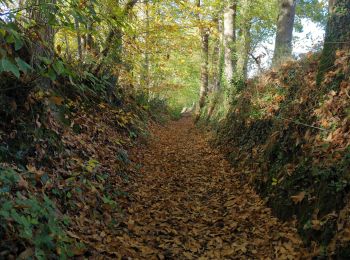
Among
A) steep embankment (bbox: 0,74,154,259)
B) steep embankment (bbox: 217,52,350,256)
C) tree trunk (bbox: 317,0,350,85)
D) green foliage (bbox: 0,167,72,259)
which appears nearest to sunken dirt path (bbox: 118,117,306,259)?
steep embankment (bbox: 217,52,350,256)

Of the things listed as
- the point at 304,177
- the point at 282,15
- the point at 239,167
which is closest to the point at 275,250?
the point at 304,177

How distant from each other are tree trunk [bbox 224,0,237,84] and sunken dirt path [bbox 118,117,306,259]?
6.59 meters

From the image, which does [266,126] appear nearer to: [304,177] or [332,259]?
[304,177]

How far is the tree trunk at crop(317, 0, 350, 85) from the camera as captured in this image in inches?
226

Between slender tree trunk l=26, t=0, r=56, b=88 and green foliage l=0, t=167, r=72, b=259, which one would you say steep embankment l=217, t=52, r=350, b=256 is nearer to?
green foliage l=0, t=167, r=72, b=259

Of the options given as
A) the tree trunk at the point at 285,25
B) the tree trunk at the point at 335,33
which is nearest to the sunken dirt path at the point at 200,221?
the tree trunk at the point at 335,33

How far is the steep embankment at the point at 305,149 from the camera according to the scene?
12.5ft

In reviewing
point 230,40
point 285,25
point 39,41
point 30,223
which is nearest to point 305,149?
point 30,223

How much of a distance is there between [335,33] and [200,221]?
420 cm

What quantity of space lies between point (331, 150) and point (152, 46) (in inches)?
324

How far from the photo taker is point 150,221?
4.85 meters

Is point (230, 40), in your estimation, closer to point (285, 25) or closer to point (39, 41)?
point (285, 25)

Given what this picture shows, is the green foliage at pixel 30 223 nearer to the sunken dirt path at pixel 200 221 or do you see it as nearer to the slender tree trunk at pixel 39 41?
the sunken dirt path at pixel 200 221

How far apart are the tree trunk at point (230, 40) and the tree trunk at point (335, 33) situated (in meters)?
6.93
